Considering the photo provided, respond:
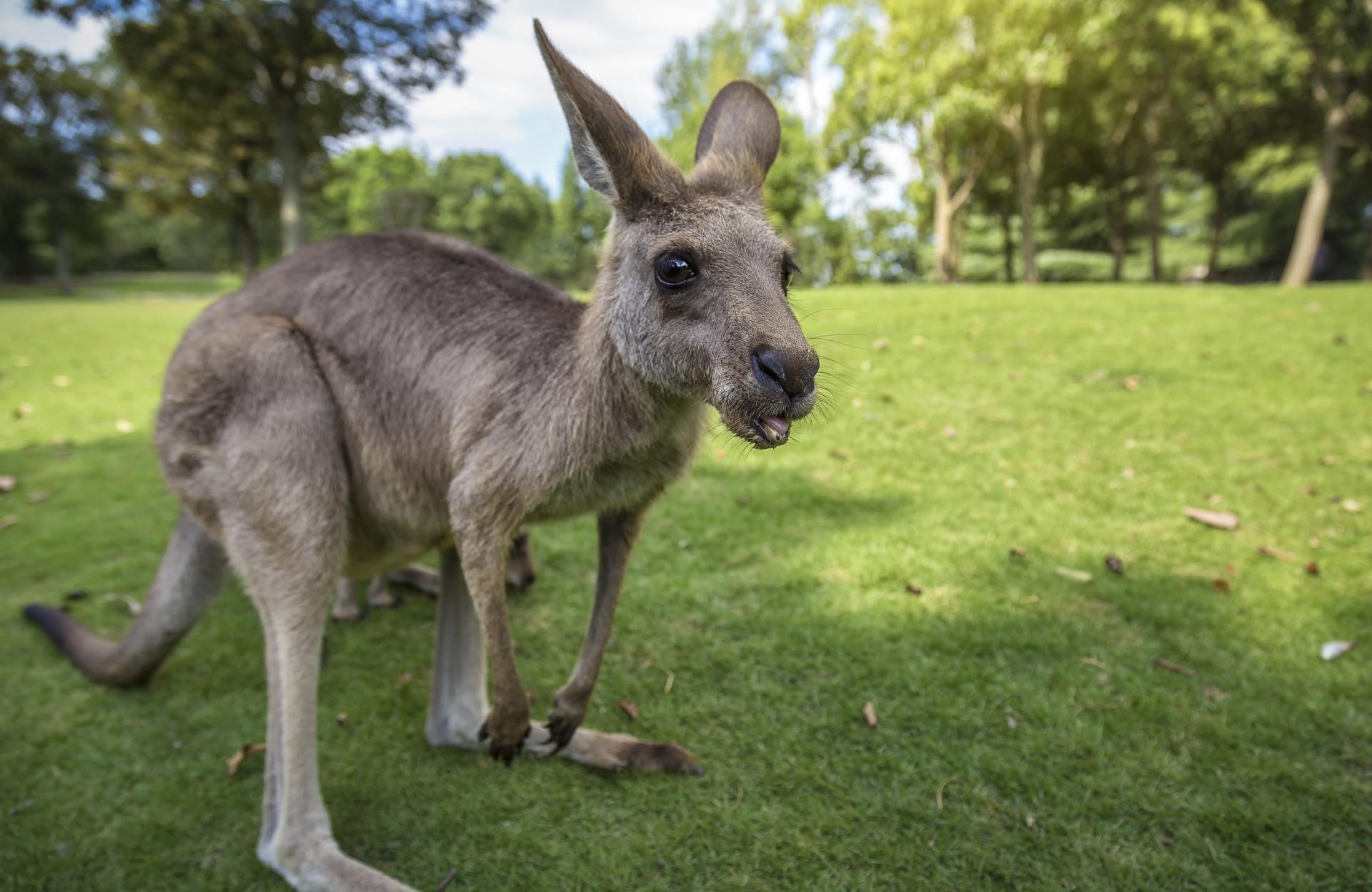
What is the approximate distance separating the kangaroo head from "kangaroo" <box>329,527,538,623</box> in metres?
1.64

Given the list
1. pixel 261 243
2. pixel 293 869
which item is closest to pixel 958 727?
pixel 293 869

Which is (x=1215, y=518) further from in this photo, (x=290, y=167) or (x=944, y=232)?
(x=944, y=232)

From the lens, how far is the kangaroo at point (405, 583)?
3299mm

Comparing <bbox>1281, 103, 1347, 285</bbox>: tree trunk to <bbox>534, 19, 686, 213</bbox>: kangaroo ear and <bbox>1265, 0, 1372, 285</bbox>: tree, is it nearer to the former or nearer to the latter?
<bbox>1265, 0, 1372, 285</bbox>: tree

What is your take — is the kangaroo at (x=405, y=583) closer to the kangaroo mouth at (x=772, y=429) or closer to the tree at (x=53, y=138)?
the kangaroo mouth at (x=772, y=429)

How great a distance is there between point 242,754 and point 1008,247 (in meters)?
28.8

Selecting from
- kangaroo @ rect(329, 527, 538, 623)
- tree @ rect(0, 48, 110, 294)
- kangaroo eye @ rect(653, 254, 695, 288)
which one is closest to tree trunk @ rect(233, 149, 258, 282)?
tree @ rect(0, 48, 110, 294)

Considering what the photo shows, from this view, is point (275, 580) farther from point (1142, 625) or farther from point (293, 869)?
point (1142, 625)

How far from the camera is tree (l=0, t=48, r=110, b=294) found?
27.7 m

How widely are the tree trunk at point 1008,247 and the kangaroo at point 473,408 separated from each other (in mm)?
27116

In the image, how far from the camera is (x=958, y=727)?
242 centimetres

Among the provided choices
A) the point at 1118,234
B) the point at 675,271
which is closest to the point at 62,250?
the point at 675,271

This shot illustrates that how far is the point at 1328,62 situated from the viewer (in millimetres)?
12594

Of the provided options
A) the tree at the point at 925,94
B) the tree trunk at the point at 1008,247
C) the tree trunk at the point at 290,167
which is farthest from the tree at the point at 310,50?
the tree trunk at the point at 1008,247
